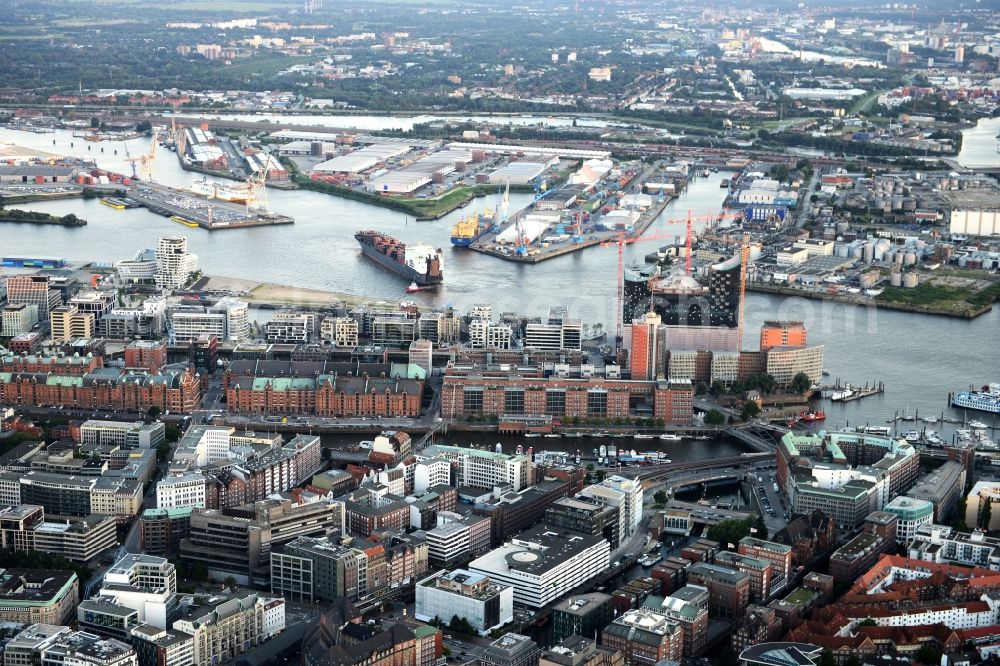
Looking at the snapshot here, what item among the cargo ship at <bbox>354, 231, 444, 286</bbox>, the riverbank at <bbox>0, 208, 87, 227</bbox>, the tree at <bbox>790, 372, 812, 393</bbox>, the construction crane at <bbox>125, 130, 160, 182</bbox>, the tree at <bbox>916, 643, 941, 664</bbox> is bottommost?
the tree at <bbox>916, 643, 941, 664</bbox>

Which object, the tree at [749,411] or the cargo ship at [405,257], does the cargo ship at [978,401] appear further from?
the cargo ship at [405,257]

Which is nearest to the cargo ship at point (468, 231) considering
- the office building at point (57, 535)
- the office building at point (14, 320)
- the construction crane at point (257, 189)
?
the construction crane at point (257, 189)

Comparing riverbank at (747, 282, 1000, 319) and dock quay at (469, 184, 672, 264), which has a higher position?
dock quay at (469, 184, 672, 264)

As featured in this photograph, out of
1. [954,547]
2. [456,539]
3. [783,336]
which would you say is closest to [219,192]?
[783,336]

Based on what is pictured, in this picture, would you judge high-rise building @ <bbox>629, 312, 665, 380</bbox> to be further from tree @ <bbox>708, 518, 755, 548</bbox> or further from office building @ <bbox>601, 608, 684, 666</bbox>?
office building @ <bbox>601, 608, 684, 666</bbox>

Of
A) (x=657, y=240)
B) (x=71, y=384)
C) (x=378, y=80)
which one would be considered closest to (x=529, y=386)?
(x=71, y=384)

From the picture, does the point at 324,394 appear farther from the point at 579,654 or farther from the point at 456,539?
the point at 579,654

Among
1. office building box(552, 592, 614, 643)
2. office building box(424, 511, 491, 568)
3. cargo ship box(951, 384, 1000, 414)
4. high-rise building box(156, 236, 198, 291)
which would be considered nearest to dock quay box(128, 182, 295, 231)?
high-rise building box(156, 236, 198, 291)
